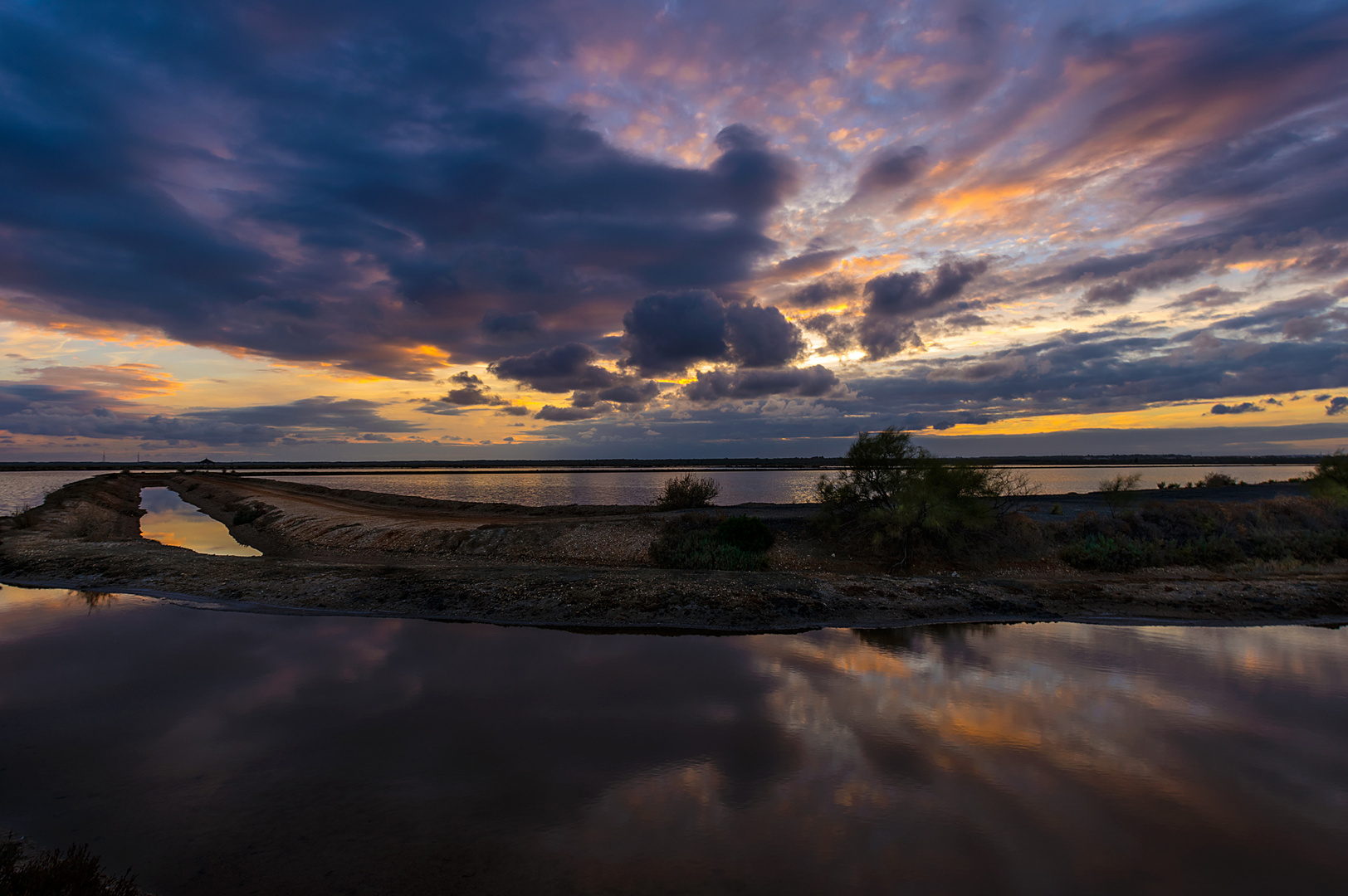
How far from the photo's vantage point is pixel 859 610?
16969mm

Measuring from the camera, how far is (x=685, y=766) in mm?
8492

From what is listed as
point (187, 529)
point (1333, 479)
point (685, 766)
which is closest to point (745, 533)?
point (685, 766)

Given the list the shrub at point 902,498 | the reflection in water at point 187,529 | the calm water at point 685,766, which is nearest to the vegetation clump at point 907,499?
the shrub at point 902,498

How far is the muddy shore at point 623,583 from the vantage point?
16.7 metres

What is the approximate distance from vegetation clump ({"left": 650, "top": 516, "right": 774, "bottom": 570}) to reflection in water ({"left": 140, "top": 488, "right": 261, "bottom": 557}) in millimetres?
21016

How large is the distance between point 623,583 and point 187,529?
3902 centimetres

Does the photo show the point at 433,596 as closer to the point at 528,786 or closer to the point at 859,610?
the point at 528,786

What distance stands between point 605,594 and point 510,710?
7613 millimetres

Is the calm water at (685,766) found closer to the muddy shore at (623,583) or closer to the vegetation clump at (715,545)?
the muddy shore at (623,583)

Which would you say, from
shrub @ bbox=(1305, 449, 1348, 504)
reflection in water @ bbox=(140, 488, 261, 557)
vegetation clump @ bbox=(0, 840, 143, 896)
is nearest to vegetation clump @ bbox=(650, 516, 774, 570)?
vegetation clump @ bbox=(0, 840, 143, 896)

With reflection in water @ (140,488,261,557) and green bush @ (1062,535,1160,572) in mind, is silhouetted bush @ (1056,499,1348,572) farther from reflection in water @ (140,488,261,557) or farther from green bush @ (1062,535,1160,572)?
reflection in water @ (140,488,261,557)

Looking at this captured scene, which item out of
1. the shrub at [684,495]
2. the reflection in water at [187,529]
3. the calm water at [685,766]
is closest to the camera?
the calm water at [685,766]

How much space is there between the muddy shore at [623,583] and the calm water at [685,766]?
9.04 feet

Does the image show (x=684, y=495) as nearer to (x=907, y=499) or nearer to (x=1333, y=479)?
(x=907, y=499)
